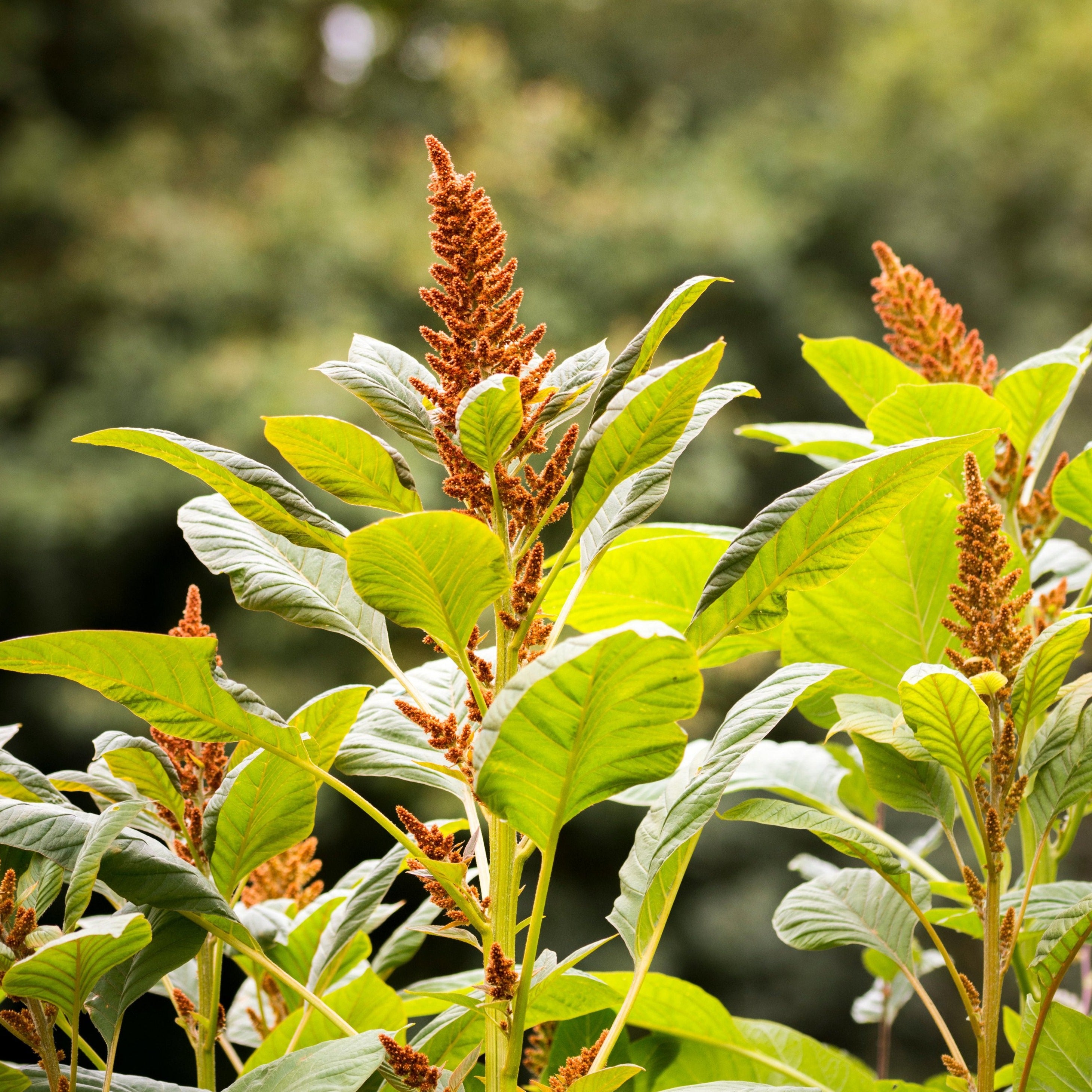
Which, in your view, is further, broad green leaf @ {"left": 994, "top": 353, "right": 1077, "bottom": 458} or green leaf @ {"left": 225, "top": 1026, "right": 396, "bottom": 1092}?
broad green leaf @ {"left": 994, "top": 353, "right": 1077, "bottom": 458}

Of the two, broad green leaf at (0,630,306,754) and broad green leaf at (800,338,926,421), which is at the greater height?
broad green leaf at (800,338,926,421)

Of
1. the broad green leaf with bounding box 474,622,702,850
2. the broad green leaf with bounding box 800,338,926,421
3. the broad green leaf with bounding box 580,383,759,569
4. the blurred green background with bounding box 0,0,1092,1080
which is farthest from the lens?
the blurred green background with bounding box 0,0,1092,1080

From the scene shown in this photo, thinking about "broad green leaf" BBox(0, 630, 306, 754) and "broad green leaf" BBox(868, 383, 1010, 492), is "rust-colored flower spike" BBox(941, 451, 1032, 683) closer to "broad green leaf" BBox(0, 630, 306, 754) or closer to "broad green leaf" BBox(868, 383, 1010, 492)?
"broad green leaf" BBox(868, 383, 1010, 492)

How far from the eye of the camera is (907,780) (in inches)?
19.3

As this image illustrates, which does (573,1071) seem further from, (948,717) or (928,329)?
(928,329)

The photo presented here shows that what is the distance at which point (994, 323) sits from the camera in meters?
7.86

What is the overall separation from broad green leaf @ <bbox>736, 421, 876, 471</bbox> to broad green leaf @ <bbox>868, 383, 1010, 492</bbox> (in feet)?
0.09

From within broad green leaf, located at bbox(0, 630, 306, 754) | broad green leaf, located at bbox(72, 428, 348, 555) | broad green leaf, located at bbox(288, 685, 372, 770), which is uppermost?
broad green leaf, located at bbox(72, 428, 348, 555)

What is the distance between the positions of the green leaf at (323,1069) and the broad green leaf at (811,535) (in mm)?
219

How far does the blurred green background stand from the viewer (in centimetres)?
550

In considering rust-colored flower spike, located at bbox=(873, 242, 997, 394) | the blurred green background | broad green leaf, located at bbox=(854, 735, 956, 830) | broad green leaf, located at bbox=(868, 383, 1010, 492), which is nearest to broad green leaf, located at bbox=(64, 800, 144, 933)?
broad green leaf, located at bbox=(854, 735, 956, 830)

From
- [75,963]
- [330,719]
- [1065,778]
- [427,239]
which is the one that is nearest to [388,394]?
[330,719]

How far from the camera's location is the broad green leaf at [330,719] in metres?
0.45

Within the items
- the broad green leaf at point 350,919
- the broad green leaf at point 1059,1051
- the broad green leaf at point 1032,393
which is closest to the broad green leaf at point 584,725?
the broad green leaf at point 350,919
